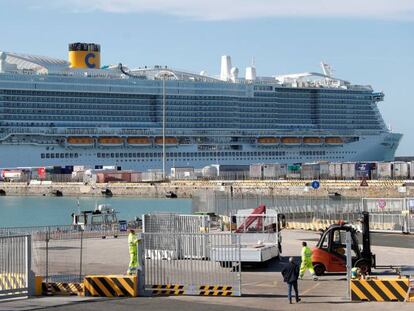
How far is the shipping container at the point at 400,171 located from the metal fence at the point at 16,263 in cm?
5893

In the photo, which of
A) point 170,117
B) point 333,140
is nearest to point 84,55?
point 170,117

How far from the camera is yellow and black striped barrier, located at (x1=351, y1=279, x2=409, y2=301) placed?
55.0 feet

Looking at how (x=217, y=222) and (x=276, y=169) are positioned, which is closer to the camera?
(x=217, y=222)

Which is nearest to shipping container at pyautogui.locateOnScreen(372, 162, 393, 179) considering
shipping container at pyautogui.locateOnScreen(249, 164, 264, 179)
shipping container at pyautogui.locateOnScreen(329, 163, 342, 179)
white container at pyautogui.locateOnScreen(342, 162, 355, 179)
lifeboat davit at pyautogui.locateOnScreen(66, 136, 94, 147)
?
white container at pyautogui.locateOnScreen(342, 162, 355, 179)

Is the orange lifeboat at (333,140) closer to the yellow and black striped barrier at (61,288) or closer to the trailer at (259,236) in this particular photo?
the trailer at (259,236)

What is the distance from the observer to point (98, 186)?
7975 centimetres

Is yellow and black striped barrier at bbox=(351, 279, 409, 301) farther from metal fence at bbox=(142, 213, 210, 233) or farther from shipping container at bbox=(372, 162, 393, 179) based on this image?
shipping container at bbox=(372, 162, 393, 179)

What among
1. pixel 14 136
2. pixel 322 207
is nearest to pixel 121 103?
pixel 14 136

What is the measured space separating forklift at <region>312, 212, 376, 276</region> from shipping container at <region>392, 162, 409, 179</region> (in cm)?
5453

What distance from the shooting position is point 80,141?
298ft

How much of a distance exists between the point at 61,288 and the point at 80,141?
73020mm

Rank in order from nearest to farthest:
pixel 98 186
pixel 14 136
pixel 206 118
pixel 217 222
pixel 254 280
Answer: pixel 254 280
pixel 217 222
pixel 98 186
pixel 14 136
pixel 206 118

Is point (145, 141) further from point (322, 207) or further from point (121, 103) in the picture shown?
point (322, 207)

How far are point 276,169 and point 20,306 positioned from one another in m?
64.3
